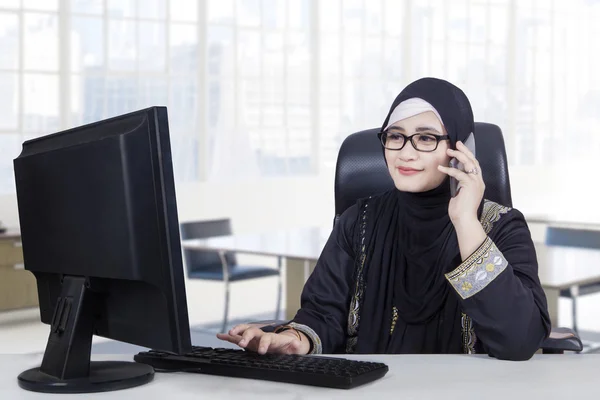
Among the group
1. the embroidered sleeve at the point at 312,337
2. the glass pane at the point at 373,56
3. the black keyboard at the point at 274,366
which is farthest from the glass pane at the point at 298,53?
the black keyboard at the point at 274,366

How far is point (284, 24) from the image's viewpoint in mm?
7758

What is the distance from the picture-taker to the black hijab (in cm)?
201

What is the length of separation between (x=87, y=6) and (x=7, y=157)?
Result: 4.19 ft

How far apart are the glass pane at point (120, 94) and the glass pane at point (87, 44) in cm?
16

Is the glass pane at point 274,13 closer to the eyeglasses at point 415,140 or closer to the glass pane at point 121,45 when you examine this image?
the glass pane at point 121,45

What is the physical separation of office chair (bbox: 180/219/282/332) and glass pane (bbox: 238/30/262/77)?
2193 mm

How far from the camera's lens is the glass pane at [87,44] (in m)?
6.60

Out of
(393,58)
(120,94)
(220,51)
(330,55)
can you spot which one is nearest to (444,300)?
(120,94)

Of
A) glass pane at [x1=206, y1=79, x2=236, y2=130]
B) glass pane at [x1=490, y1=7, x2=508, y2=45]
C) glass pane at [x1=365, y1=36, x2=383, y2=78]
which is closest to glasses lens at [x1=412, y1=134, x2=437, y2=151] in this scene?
glass pane at [x1=206, y1=79, x2=236, y2=130]

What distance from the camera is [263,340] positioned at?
65.5 inches

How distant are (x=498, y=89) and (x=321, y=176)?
265cm

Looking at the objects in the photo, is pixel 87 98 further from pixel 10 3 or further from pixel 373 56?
pixel 373 56

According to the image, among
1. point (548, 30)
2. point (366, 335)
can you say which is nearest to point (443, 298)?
point (366, 335)

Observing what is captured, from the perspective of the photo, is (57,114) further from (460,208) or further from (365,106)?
(460,208)
